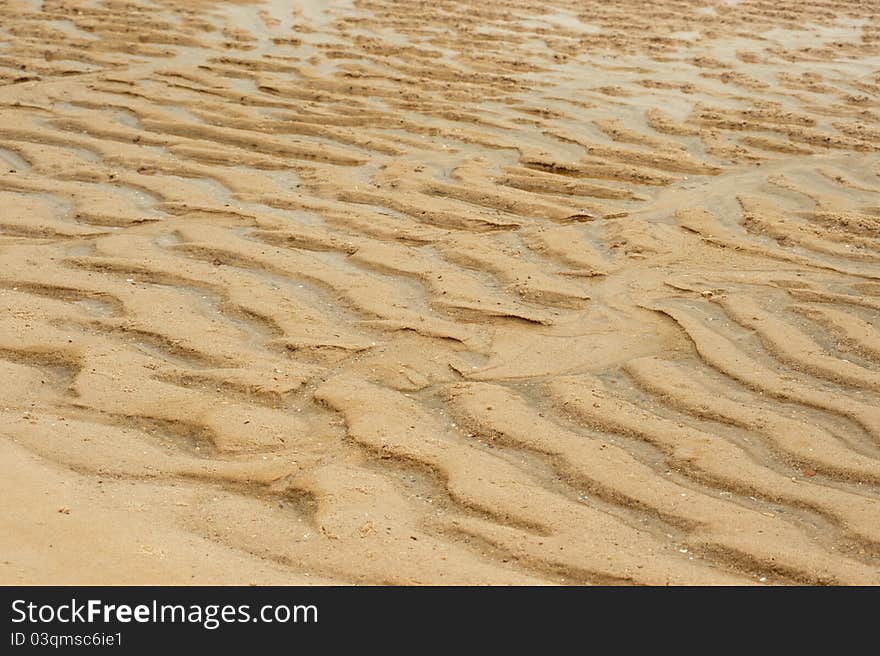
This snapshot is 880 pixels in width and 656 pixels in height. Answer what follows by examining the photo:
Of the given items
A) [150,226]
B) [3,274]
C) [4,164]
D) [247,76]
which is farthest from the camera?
[247,76]

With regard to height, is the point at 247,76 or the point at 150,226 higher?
the point at 247,76

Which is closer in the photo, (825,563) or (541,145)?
(825,563)

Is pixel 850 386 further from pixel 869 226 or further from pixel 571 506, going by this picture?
pixel 869 226

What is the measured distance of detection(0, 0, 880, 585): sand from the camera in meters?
2.33

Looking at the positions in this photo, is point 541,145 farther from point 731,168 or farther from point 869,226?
point 869,226

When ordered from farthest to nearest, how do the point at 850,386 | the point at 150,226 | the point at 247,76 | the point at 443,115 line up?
1. the point at 247,76
2. the point at 443,115
3. the point at 150,226
4. the point at 850,386

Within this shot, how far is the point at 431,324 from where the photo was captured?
3.36 metres

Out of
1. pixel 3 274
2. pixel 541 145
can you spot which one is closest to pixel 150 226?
pixel 3 274

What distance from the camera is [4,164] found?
4777 millimetres

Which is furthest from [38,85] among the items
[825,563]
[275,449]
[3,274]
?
[825,563]

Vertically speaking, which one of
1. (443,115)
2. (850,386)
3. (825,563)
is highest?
(443,115)

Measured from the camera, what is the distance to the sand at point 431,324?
2.33 m

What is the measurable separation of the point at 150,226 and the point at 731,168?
2599 millimetres

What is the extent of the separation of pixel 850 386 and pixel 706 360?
0.39 meters
